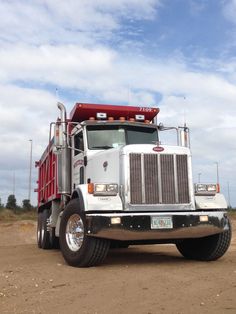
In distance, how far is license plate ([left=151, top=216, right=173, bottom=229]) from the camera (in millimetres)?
8539

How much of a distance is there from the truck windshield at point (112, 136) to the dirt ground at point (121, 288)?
2490 millimetres

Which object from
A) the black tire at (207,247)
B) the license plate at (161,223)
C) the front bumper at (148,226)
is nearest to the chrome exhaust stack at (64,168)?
the front bumper at (148,226)

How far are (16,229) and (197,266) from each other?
20329 millimetres

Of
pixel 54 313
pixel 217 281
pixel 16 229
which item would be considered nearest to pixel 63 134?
pixel 217 281

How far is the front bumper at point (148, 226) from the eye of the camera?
8305mm

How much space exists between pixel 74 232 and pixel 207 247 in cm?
273

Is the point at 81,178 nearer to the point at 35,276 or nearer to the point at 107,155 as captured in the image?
the point at 107,155

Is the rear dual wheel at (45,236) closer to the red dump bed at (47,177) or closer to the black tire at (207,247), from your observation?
the red dump bed at (47,177)

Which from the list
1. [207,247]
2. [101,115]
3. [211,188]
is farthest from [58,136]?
[207,247]

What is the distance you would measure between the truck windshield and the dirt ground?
2.49 m

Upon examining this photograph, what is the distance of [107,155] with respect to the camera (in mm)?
9500

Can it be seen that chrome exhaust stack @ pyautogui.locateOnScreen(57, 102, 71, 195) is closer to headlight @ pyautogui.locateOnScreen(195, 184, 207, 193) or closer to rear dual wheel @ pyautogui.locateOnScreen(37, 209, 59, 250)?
rear dual wheel @ pyautogui.locateOnScreen(37, 209, 59, 250)

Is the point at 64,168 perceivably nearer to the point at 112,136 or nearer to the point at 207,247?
the point at 112,136

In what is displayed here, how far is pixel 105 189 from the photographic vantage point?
338 inches
